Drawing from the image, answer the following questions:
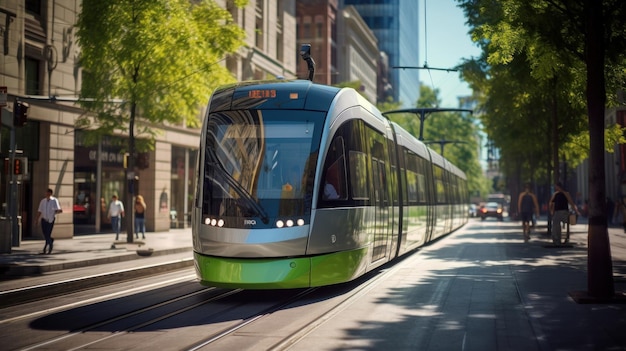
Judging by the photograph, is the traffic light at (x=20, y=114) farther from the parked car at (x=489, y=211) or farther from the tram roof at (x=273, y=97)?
the parked car at (x=489, y=211)

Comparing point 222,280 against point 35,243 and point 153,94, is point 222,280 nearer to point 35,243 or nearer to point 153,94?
point 153,94

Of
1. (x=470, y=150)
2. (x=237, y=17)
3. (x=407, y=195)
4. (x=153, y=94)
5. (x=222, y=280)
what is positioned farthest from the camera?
(x=470, y=150)

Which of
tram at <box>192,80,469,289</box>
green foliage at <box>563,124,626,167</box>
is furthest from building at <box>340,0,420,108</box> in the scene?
tram at <box>192,80,469,289</box>

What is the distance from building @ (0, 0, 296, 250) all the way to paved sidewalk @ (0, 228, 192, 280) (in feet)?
3.86

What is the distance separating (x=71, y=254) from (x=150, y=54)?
6.52 m

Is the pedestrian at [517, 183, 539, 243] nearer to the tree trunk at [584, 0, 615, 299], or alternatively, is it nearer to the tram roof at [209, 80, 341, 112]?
the tree trunk at [584, 0, 615, 299]

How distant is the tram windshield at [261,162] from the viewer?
10.8 meters

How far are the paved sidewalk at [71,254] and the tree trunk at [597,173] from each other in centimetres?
1157

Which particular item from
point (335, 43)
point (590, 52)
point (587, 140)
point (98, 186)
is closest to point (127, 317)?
point (590, 52)

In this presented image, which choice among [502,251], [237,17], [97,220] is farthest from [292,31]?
[502,251]

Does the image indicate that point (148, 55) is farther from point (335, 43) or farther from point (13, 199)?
point (335, 43)

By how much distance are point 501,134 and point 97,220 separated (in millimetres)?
18593

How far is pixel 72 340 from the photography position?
7906mm

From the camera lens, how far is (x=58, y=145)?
2773 centimetres
